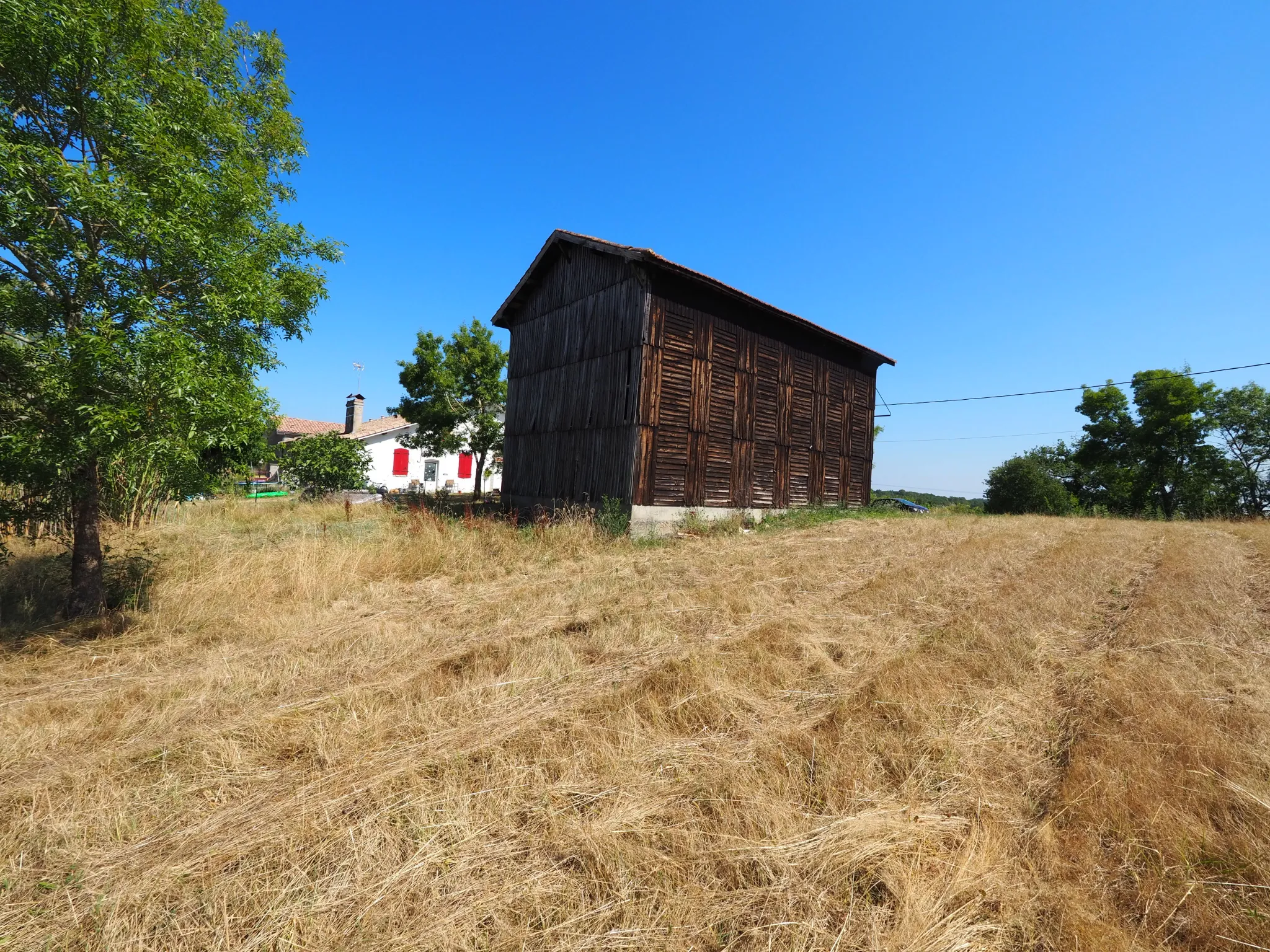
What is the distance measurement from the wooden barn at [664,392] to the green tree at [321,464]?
8887 millimetres

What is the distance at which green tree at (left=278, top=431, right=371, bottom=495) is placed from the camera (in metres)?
21.5

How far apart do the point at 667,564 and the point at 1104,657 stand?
6.06 metres

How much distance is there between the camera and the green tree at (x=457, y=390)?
25.7 metres

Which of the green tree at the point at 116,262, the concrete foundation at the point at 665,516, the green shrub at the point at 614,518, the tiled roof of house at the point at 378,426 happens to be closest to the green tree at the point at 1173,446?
the concrete foundation at the point at 665,516

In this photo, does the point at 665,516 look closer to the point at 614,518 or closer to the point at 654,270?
the point at 614,518

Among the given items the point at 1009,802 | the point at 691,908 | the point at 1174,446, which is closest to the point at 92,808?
the point at 691,908

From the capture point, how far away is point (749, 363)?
Result: 50.5ft

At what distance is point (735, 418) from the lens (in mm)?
15102

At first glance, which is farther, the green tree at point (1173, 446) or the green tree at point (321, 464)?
the green tree at point (1173, 446)

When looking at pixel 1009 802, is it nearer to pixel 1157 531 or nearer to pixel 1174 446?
pixel 1157 531

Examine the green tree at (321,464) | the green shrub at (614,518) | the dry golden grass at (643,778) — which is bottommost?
the dry golden grass at (643,778)

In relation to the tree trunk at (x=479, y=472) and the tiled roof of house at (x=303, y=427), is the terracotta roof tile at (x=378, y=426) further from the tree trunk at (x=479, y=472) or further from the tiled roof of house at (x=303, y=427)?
the tree trunk at (x=479, y=472)

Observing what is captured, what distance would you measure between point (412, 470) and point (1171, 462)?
1957 inches

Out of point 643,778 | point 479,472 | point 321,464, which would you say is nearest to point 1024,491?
point 479,472
